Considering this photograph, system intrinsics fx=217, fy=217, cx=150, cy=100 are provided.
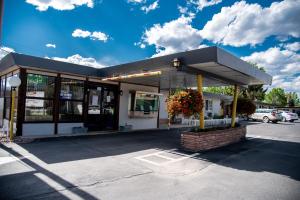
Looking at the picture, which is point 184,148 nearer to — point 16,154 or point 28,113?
point 16,154

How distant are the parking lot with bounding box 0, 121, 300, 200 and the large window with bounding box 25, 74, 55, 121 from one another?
2147mm

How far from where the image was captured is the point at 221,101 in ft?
92.6

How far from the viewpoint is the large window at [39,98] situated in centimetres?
952

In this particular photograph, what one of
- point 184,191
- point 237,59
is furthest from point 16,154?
point 237,59

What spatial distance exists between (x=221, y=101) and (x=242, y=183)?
24.5 metres

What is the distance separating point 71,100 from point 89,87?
1235 mm

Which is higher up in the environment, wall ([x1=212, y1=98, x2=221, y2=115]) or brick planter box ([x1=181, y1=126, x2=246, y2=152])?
wall ([x1=212, y1=98, x2=221, y2=115])

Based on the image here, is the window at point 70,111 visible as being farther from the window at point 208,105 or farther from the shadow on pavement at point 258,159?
the window at point 208,105

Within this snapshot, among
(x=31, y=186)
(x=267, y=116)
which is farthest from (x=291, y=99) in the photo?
(x=31, y=186)

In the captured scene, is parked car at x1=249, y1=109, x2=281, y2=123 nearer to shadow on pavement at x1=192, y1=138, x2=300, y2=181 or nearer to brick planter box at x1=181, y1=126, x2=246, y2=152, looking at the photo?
shadow on pavement at x1=192, y1=138, x2=300, y2=181

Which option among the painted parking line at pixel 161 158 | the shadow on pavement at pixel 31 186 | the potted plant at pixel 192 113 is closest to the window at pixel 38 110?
the shadow on pavement at pixel 31 186

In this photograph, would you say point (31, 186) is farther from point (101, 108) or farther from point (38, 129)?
point (101, 108)


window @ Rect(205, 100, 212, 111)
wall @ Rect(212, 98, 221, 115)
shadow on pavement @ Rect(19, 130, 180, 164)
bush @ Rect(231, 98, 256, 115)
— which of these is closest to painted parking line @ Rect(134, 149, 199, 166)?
shadow on pavement @ Rect(19, 130, 180, 164)

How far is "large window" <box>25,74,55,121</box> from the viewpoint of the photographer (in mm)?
9523
